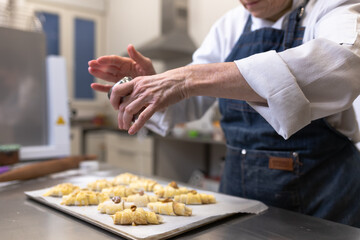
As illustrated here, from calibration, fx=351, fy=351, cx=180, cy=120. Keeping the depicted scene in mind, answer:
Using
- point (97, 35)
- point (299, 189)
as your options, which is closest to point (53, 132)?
point (299, 189)

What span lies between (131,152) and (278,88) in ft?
9.16

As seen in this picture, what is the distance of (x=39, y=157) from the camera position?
1.50 metres

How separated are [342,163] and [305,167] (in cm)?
11

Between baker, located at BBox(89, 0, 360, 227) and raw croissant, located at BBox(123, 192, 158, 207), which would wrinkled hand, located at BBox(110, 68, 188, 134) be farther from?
raw croissant, located at BBox(123, 192, 158, 207)

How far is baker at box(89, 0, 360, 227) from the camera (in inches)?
27.6

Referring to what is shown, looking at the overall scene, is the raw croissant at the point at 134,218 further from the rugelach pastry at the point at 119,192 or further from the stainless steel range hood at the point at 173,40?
the stainless steel range hood at the point at 173,40

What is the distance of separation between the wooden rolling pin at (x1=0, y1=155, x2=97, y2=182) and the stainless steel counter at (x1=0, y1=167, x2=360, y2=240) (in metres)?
0.26

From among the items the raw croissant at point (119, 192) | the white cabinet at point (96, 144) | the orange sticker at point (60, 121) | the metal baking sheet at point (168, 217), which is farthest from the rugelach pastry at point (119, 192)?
the white cabinet at point (96, 144)

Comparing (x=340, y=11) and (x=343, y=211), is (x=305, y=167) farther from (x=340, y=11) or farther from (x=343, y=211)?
(x=340, y=11)

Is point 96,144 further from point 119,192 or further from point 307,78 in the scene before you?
point 307,78

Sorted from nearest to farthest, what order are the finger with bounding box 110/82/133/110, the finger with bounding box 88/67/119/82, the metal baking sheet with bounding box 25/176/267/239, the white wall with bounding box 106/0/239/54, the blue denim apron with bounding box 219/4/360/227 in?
1. the metal baking sheet with bounding box 25/176/267/239
2. the finger with bounding box 110/82/133/110
3. the blue denim apron with bounding box 219/4/360/227
4. the finger with bounding box 88/67/119/82
5. the white wall with bounding box 106/0/239/54

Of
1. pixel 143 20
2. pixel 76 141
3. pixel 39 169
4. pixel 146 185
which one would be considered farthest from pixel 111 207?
pixel 143 20

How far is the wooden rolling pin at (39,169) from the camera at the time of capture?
1.11 metres

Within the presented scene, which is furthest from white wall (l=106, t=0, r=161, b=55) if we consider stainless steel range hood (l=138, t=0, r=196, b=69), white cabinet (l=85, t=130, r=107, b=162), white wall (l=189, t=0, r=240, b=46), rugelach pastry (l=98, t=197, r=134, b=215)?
rugelach pastry (l=98, t=197, r=134, b=215)
